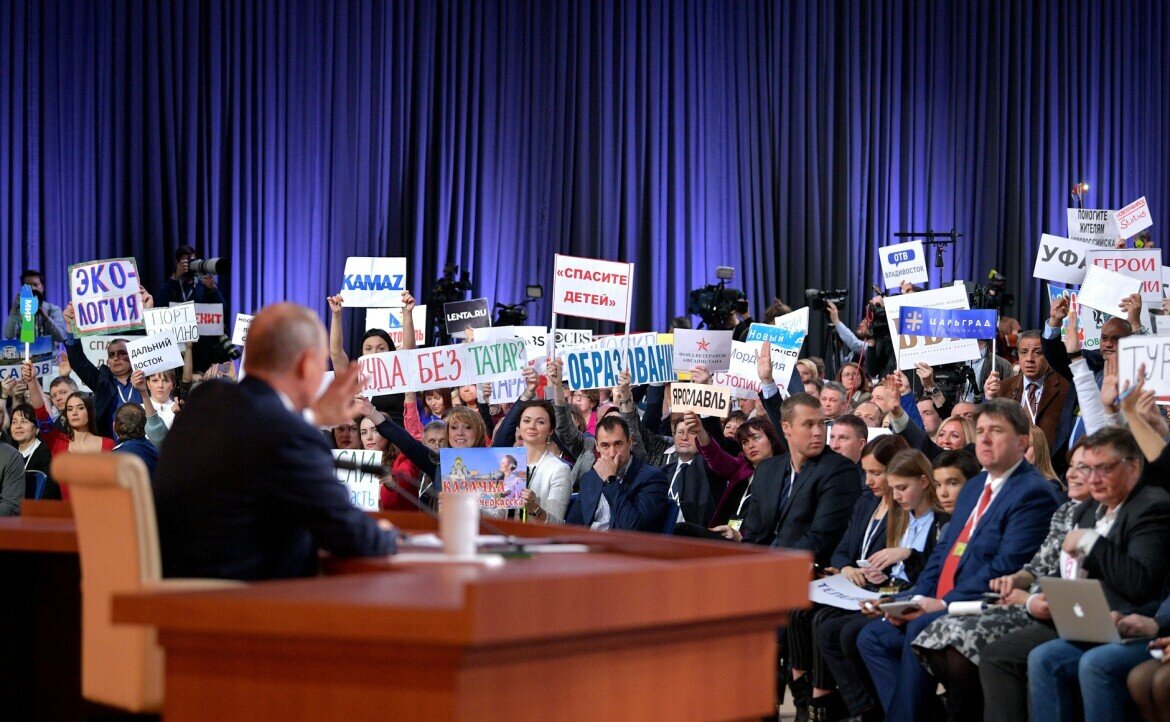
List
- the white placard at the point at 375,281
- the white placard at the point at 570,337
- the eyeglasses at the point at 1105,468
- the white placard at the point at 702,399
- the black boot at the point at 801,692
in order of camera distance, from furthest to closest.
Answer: the white placard at the point at 375,281 < the white placard at the point at 570,337 < the white placard at the point at 702,399 < the black boot at the point at 801,692 < the eyeglasses at the point at 1105,468

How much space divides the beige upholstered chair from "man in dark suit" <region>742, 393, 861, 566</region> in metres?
3.70

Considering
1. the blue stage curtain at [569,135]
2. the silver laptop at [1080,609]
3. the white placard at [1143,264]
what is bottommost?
the silver laptop at [1080,609]

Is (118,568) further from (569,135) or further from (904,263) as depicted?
(569,135)

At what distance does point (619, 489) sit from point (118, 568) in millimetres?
3958

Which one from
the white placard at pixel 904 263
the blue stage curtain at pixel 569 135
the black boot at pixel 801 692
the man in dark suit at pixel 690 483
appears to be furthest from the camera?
the blue stage curtain at pixel 569 135

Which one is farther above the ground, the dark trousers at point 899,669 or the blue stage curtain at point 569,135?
the blue stage curtain at point 569,135

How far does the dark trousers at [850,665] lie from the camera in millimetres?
5348

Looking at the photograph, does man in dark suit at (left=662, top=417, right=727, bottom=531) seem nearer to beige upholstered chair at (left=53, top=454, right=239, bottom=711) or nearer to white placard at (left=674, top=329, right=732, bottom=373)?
white placard at (left=674, top=329, right=732, bottom=373)

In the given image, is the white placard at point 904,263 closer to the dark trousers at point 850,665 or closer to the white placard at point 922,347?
the white placard at point 922,347

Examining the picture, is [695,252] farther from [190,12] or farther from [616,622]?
[616,622]

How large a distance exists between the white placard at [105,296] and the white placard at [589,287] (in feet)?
8.72

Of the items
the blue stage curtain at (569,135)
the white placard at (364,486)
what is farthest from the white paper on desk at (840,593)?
the blue stage curtain at (569,135)

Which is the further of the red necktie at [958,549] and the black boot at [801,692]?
the black boot at [801,692]

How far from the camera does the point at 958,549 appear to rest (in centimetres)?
511
